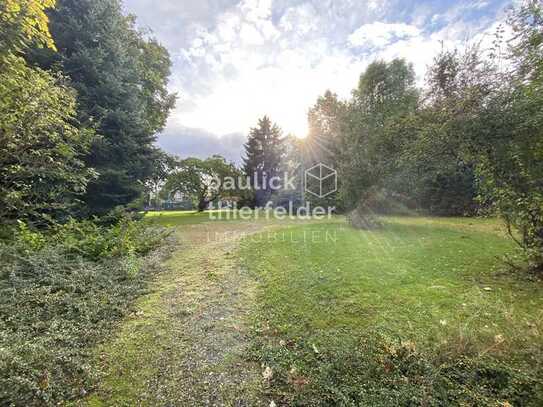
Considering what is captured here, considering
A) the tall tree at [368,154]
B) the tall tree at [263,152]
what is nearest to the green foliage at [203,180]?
the tall tree at [263,152]

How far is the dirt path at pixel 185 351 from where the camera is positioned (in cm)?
164

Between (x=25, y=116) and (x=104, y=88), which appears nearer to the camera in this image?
(x=25, y=116)

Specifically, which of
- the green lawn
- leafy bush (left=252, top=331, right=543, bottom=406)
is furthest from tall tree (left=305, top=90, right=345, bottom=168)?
leafy bush (left=252, top=331, right=543, bottom=406)

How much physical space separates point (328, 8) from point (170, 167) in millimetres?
8843

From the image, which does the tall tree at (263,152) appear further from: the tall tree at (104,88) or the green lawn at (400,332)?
the green lawn at (400,332)

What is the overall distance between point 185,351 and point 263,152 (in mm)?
21376

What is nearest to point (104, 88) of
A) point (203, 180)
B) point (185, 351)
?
point (185, 351)

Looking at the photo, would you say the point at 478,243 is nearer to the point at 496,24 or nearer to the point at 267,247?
the point at 496,24

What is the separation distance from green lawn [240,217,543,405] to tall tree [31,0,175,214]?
6.37 meters

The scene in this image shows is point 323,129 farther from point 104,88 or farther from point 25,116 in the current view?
point 25,116

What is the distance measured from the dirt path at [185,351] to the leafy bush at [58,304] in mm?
215

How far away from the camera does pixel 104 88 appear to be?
23.6 ft

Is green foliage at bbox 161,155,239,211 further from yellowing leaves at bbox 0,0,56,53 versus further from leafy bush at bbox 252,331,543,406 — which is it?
leafy bush at bbox 252,331,543,406

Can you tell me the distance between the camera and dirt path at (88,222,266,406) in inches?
64.4
